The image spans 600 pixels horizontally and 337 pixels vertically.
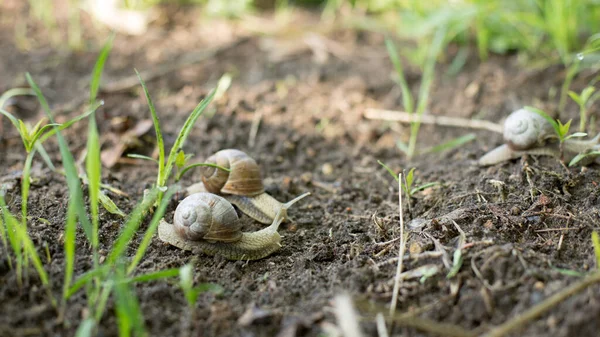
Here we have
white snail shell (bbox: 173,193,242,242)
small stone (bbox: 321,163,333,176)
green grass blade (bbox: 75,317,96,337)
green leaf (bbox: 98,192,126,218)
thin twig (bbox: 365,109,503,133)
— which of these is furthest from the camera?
thin twig (bbox: 365,109,503,133)

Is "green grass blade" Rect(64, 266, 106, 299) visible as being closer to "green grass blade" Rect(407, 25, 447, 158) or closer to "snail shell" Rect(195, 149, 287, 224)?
"snail shell" Rect(195, 149, 287, 224)

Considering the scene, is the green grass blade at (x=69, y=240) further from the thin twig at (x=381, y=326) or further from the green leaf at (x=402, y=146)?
the green leaf at (x=402, y=146)

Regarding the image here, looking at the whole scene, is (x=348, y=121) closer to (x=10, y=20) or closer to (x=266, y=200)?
(x=266, y=200)

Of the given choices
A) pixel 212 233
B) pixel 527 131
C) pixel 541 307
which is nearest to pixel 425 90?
pixel 527 131

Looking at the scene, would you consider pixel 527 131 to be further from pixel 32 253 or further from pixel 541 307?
pixel 32 253

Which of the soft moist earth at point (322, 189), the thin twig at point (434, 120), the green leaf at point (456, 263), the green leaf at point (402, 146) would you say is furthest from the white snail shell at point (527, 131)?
the green leaf at point (456, 263)

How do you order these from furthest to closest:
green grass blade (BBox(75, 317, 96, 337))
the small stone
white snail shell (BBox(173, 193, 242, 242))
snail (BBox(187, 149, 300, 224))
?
the small stone → snail (BBox(187, 149, 300, 224)) → white snail shell (BBox(173, 193, 242, 242)) → green grass blade (BBox(75, 317, 96, 337))

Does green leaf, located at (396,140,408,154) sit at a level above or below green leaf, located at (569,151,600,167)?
below

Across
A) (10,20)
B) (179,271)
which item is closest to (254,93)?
(179,271)

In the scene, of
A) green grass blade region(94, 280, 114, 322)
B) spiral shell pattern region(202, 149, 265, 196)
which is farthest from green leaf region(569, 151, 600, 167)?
green grass blade region(94, 280, 114, 322)
